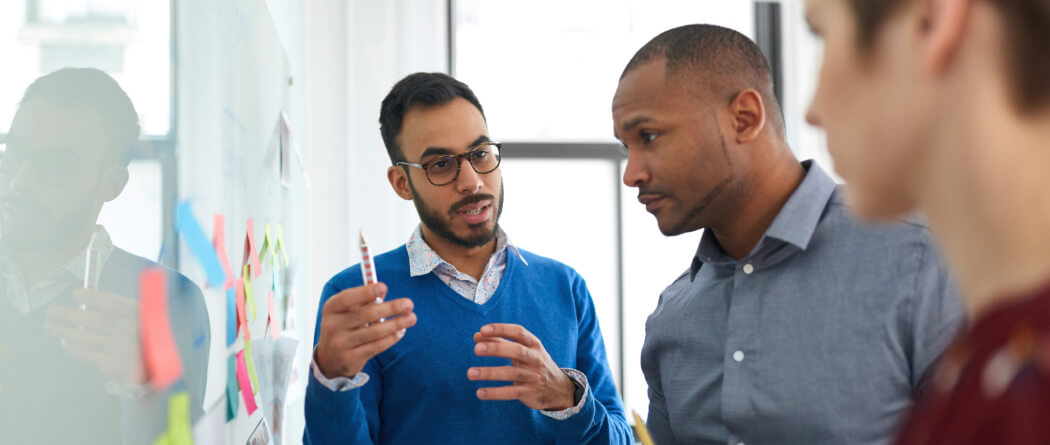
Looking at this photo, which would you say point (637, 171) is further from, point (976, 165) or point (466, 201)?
point (976, 165)

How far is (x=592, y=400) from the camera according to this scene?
4.14 ft

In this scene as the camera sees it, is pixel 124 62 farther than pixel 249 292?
No

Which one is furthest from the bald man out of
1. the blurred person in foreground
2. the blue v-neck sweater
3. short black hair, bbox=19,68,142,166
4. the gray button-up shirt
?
short black hair, bbox=19,68,142,166

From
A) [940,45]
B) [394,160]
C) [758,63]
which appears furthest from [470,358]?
[940,45]

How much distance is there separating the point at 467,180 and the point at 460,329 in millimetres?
276

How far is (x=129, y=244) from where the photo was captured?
2.35ft

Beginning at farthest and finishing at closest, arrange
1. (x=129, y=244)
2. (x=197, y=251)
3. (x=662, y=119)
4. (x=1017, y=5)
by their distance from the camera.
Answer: (x=662, y=119)
(x=197, y=251)
(x=129, y=244)
(x=1017, y=5)

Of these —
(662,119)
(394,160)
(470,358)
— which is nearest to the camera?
(662,119)

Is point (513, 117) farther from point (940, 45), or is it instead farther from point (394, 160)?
point (940, 45)

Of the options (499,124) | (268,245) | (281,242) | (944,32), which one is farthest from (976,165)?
(499,124)

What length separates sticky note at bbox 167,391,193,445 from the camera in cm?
84

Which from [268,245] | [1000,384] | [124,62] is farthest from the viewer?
[268,245]

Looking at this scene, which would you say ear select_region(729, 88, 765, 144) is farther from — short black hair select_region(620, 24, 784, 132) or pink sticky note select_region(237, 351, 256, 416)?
pink sticky note select_region(237, 351, 256, 416)

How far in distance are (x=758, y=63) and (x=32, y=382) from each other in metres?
1.06
